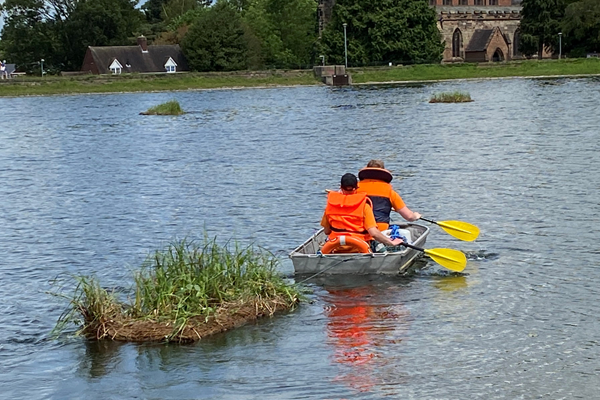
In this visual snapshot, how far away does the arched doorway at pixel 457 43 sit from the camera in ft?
427

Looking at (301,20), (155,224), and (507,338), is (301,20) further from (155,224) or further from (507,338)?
(507,338)

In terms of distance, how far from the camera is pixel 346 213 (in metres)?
15.0

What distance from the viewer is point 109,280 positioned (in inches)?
650

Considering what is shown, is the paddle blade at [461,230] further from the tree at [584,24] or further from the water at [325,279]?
the tree at [584,24]

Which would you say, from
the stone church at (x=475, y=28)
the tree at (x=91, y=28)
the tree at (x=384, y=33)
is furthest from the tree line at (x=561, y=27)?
the tree at (x=91, y=28)

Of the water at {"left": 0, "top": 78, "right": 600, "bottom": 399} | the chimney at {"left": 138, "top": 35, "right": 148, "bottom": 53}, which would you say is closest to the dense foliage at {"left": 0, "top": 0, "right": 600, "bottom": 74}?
the chimney at {"left": 138, "top": 35, "right": 148, "bottom": 53}

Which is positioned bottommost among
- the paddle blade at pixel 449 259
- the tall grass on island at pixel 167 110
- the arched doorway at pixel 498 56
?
the tall grass on island at pixel 167 110

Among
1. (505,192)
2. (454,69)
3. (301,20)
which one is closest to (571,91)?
(454,69)

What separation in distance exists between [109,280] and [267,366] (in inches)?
220

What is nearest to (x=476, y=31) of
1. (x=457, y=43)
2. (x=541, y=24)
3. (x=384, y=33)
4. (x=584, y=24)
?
(x=457, y=43)

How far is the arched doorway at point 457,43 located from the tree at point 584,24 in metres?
23.2

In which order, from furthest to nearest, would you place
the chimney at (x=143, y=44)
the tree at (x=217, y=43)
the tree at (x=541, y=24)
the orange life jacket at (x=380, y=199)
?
the chimney at (x=143, y=44)
the tree at (x=541, y=24)
the tree at (x=217, y=43)
the orange life jacket at (x=380, y=199)

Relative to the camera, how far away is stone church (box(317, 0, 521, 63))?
127m

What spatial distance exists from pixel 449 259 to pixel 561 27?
318 ft
